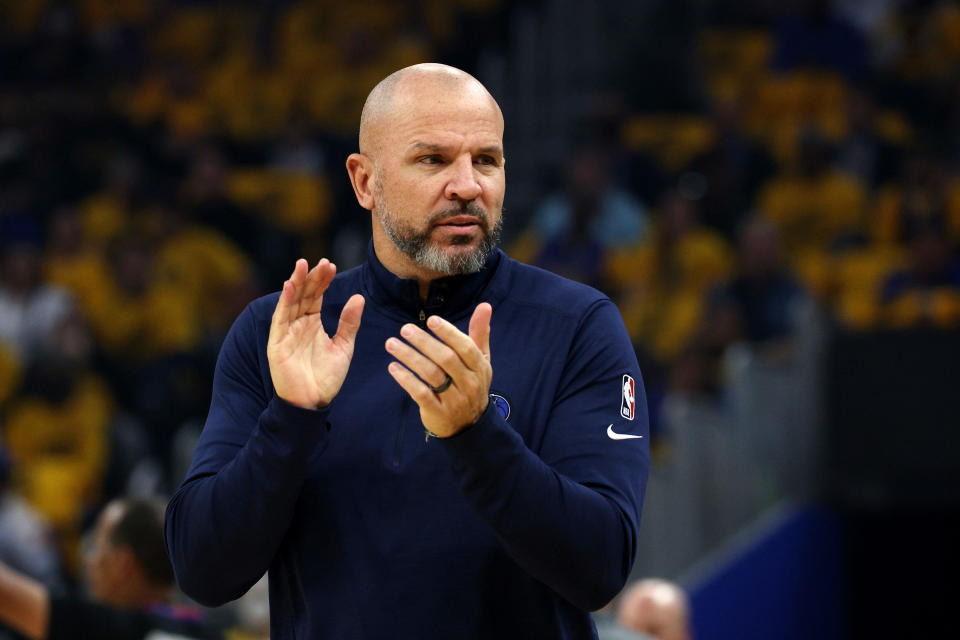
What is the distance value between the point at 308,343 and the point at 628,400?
0.46 meters

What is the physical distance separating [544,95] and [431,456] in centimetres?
867

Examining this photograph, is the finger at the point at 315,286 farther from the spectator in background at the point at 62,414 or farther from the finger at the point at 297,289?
the spectator in background at the point at 62,414

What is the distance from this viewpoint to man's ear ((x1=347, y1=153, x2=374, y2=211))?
2162mm

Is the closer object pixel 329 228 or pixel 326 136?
pixel 329 228

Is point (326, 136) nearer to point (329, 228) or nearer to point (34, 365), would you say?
point (329, 228)

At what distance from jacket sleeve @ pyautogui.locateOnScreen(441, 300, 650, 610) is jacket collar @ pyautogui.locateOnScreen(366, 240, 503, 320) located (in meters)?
0.17

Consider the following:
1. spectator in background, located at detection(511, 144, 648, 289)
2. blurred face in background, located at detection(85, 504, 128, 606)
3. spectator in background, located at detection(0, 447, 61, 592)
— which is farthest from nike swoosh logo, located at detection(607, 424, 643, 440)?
spectator in background, located at detection(511, 144, 648, 289)

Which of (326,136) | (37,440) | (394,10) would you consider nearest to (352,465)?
(37,440)

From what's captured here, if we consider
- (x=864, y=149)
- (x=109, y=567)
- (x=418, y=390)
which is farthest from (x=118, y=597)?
(x=864, y=149)

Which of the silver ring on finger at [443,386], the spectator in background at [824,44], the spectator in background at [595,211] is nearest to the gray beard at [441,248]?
the silver ring on finger at [443,386]

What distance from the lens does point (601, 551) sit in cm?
182

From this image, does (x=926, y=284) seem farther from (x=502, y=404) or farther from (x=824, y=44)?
(x=502, y=404)

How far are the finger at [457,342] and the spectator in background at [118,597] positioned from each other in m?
1.86

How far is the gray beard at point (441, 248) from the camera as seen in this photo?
2027 mm
